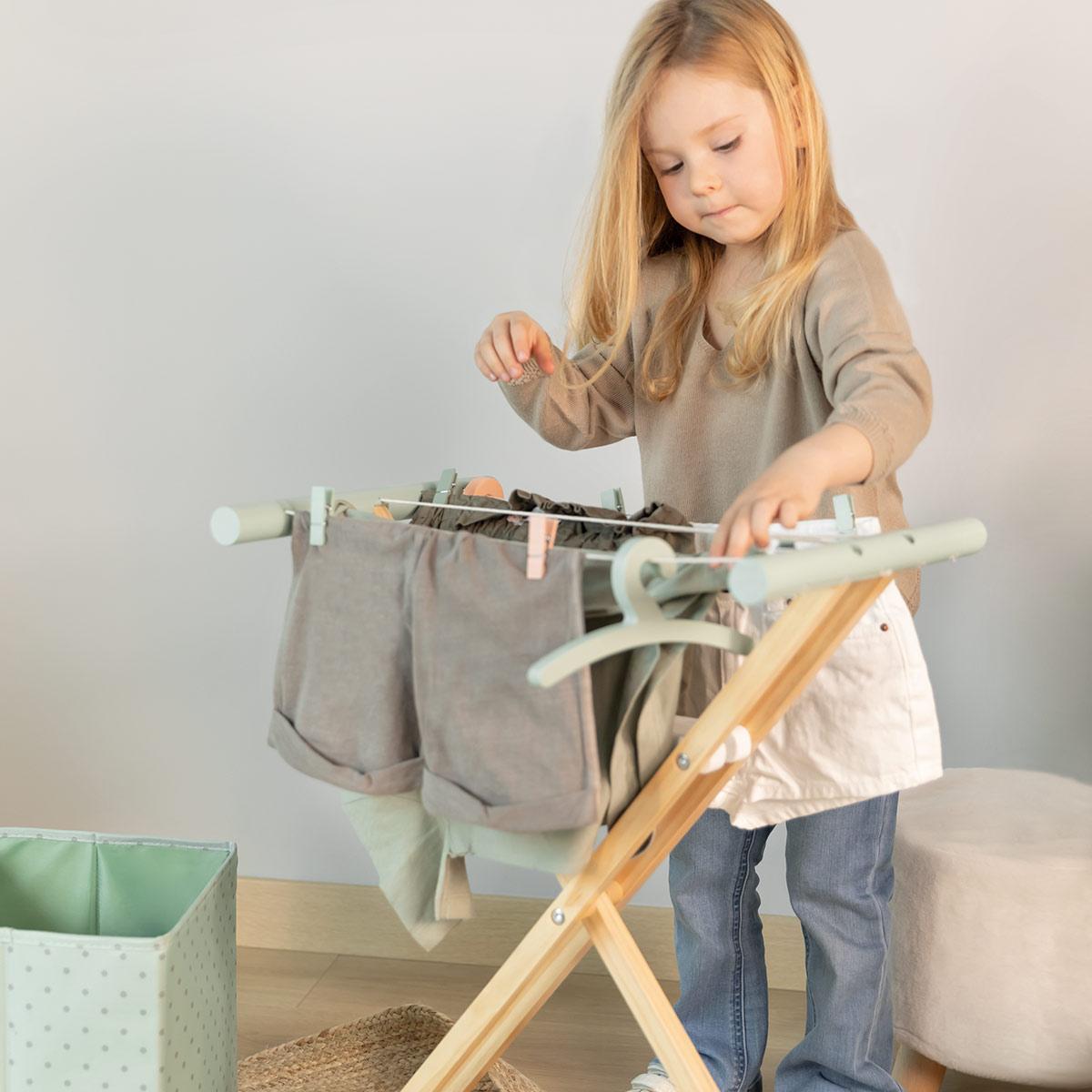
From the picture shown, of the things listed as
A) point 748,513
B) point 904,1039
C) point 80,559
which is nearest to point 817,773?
point 748,513

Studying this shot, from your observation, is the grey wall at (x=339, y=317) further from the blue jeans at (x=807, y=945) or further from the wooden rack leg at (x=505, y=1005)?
the wooden rack leg at (x=505, y=1005)

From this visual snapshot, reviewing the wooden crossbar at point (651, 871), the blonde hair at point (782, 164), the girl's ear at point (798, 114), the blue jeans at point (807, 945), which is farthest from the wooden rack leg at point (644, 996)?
the girl's ear at point (798, 114)

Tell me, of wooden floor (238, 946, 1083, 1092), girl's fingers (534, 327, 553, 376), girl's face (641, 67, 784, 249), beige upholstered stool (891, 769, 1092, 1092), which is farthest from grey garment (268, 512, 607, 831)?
wooden floor (238, 946, 1083, 1092)

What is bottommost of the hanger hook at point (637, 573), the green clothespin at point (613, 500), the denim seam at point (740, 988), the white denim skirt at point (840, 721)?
the denim seam at point (740, 988)

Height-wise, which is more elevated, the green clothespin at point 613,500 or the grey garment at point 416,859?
the green clothespin at point 613,500

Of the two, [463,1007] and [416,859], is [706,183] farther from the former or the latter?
[463,1007]

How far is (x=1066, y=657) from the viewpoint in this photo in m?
1.76

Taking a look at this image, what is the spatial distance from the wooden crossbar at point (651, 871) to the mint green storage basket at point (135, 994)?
219 millimetres

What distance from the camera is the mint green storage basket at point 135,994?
127 centimetres

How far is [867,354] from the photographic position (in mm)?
1240

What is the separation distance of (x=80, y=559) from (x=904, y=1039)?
1.27 meters

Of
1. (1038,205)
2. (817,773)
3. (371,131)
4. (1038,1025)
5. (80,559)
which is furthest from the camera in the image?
(80,559)

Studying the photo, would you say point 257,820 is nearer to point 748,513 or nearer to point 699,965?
point 699,965

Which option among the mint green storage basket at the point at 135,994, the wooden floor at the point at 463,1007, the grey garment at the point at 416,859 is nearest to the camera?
the grey garment at the point at 416,859
